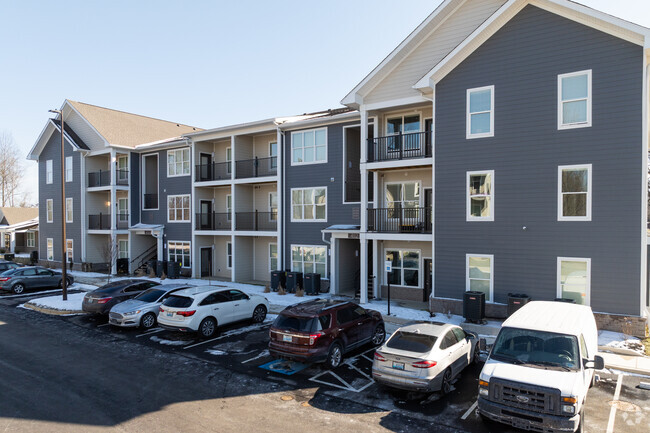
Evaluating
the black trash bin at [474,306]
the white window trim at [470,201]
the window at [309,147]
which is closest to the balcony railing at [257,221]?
the window at [309,147]

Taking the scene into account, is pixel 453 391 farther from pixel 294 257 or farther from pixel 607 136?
pixel 294 257

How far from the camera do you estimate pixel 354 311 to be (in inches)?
492

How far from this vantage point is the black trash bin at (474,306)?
15.3 meters

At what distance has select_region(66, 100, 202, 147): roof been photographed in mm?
31828

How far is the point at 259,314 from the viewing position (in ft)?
54.2

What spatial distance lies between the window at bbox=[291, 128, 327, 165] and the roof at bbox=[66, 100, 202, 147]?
15.0 m

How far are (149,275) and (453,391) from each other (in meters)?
24.0

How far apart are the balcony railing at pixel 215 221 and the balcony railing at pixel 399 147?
469 inches

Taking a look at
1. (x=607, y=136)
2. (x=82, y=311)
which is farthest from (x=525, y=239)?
(x=82, y=311)

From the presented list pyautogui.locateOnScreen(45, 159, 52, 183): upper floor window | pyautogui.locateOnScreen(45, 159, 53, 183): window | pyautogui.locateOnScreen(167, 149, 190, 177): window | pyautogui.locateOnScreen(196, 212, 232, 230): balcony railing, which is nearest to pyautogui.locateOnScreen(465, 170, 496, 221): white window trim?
pyautogui.locateOnScreen(196, 212, 232, 230): balcony railing

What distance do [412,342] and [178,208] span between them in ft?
76.4

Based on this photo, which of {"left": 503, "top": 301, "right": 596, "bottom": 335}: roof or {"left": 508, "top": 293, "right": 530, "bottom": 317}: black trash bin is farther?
{"left": 508, "top": 293, "right": 530, "bottom": 317}: black trash bin

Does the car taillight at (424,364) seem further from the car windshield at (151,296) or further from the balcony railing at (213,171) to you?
the balcony railing at (213,171)

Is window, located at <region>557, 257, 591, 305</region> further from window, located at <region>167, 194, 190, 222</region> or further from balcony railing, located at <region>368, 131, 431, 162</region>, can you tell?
window, located at <region>167, 194, 190, 222</region>
